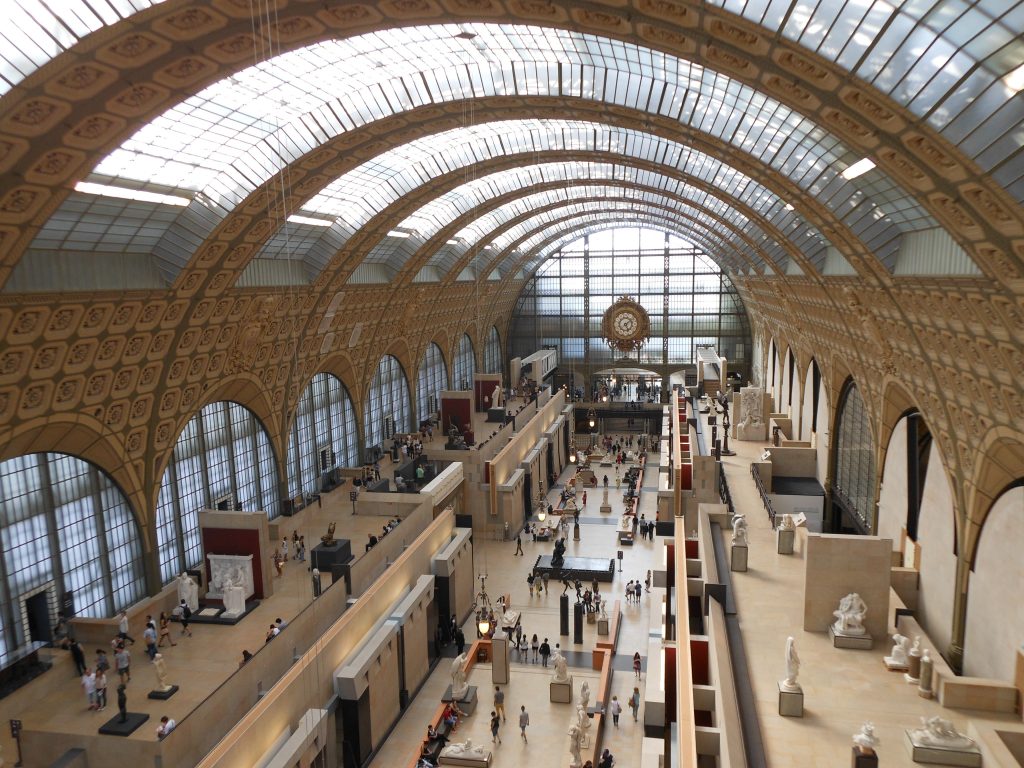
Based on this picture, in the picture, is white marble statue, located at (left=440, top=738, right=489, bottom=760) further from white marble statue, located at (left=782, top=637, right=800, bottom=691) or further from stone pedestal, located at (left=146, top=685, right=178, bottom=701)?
white marble statue, located at (left=782, top=637, right=800, bottom=691)

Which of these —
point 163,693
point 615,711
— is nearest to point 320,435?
point 615,711

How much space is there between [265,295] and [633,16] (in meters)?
18.9

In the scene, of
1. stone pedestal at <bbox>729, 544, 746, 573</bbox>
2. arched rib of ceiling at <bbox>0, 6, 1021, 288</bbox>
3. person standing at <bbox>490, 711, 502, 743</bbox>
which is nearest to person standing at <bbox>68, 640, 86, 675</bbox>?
arched rib of ceiling at <bbox>0, 6, 1021, 288</bbox>

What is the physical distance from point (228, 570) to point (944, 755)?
18.3 metres

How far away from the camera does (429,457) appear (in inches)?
1527

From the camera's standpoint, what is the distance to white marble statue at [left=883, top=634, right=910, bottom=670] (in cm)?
1441

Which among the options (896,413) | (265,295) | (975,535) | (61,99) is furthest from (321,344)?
(975,535)

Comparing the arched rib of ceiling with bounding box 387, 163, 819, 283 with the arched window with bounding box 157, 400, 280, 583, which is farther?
the arched rib of ceiling with bounding box 387, 163, 819, 283

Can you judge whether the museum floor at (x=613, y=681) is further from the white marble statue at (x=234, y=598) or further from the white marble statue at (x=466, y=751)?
the white marble statue at (x=466, y=751)

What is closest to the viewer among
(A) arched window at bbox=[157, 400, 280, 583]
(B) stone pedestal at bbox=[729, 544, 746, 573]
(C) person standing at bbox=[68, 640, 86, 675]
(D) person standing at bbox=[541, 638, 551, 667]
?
(C) person standing at bbox=[68, 640, 86, 675]

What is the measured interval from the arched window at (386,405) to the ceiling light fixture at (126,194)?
21169mm

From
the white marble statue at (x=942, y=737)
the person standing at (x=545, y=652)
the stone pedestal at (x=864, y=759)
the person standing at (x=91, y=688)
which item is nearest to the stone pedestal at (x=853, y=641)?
the white marble statue at (x=942, y=737)

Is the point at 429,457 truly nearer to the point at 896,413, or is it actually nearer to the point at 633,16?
the point at 896,413

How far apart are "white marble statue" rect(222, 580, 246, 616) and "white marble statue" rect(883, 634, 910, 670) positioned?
53.5 feet
